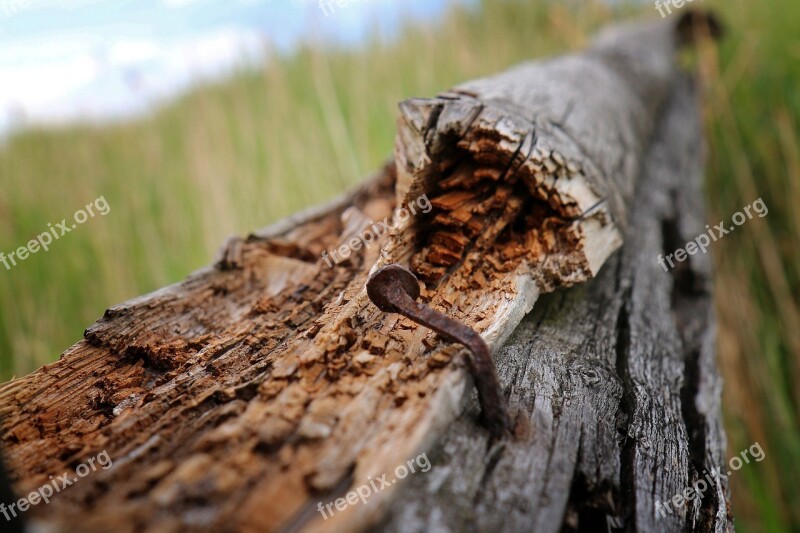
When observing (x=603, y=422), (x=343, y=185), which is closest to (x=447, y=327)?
(x=603, y=422)

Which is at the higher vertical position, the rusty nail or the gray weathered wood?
the rusty nail

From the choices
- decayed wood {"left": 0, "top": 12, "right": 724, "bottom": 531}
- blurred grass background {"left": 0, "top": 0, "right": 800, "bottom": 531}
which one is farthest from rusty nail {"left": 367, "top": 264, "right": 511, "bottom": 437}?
blurred grass background {"left": 0, "top": 0, "right": 800, "bottom": 531}

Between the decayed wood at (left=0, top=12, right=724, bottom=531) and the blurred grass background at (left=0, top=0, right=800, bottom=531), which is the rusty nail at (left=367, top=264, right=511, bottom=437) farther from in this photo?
the blurred grass background at (left=0, top=0, right=800, bottom=531)

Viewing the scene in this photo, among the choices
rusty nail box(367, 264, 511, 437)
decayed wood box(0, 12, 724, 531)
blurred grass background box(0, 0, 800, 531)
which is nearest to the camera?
decayed wood box(0, 12, 724, 531)

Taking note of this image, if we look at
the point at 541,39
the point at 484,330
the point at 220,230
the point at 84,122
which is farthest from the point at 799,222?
the point at 84,122

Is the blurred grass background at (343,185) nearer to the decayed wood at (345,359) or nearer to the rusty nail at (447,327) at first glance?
the decayed wood at (345,359)

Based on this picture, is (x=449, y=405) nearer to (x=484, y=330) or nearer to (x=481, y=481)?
(x=481, y=481)

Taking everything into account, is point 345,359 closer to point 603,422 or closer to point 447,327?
point 447,327
